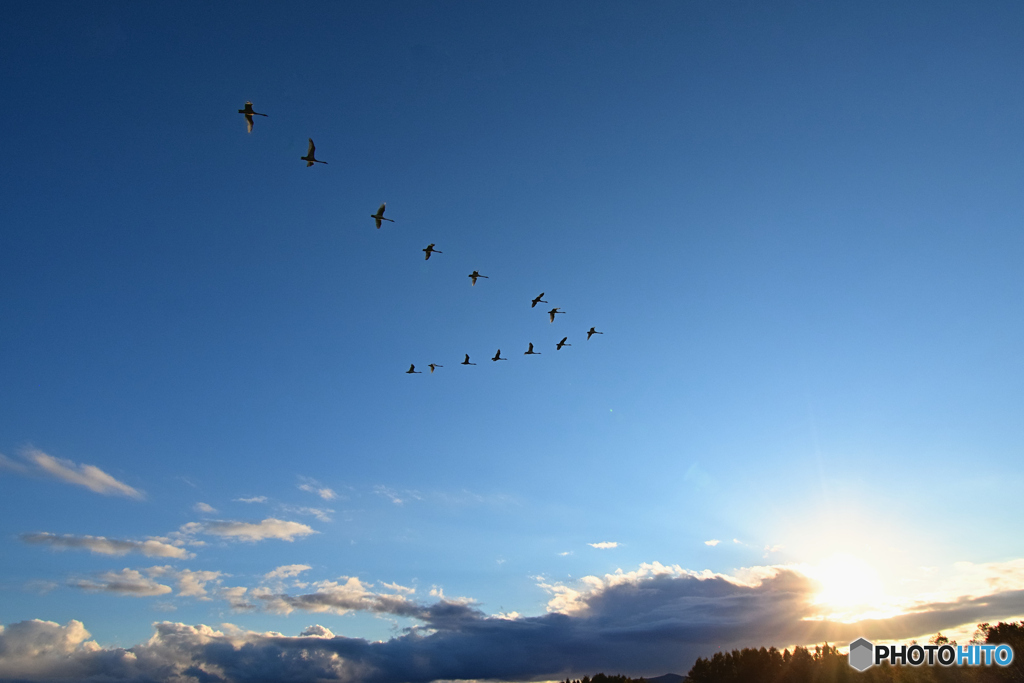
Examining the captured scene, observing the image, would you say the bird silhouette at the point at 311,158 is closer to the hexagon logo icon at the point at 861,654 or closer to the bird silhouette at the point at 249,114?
the bird silhouette at the point at 249,114

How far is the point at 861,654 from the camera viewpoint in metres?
106

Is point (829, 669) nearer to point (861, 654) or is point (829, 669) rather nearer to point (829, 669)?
point (829, 669)

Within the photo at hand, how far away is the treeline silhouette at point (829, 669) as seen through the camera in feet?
405

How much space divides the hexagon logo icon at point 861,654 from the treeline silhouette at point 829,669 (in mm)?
17788

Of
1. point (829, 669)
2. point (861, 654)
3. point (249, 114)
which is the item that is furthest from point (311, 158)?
point (829, 669)

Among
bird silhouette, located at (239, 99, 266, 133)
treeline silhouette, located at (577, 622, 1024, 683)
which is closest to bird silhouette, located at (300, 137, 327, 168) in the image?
bird silhouette, located at (239, 99, 266, 133)

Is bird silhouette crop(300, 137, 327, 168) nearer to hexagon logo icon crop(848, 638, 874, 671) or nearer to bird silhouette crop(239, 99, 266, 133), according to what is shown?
bird silhouette crop(239, 99, 266, 133)

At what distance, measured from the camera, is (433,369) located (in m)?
Answer: 73.6

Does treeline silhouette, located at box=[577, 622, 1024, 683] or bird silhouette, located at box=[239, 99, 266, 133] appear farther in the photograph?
treeline silhouette, located at box=[577, 622, 1024, 683]

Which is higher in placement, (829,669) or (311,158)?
(311,158)

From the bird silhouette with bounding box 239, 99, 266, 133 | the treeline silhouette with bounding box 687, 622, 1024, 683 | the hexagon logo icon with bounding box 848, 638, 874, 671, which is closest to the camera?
the bird silhouette with bounding box 239, 99, 266, 133

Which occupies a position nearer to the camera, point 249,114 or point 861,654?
point 249,114

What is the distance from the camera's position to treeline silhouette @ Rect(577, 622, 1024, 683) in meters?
123

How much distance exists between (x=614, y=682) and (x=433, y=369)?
513ft
